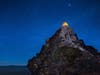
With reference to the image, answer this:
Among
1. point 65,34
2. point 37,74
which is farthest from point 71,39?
point 37,74

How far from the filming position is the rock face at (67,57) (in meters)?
43.9

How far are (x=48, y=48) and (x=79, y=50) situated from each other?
780cm

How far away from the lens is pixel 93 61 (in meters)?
44.4

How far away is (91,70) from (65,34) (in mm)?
8580

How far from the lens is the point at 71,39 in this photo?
4862 centimetres

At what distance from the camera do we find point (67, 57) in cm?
4462

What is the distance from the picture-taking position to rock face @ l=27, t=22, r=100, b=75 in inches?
1729

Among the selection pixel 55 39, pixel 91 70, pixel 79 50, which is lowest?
pixel 91 70

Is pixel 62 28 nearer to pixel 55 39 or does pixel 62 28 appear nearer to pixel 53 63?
pixel 55 39

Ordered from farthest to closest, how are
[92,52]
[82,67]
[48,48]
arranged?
[48,48] < [92,52] < [82,67]

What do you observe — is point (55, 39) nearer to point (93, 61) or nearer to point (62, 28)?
point (62, 28)

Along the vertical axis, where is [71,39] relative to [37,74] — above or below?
above

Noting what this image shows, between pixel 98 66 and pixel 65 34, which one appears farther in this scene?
pixel 65 34

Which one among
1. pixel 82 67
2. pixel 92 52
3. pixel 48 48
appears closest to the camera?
pixel 82 67
